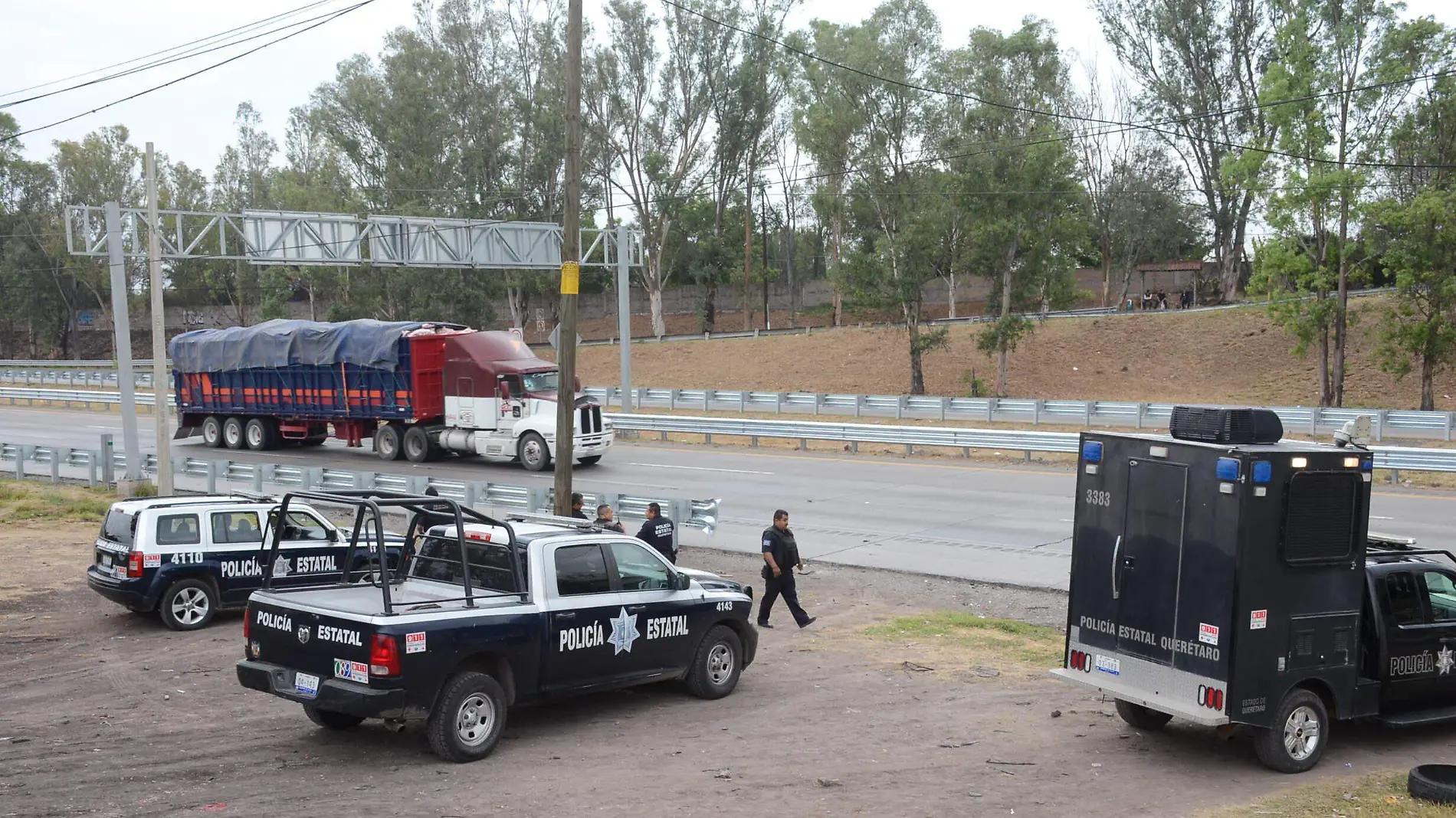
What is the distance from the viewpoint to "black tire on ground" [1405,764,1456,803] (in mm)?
7344

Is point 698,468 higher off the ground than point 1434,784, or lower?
lower

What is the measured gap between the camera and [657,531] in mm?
13984

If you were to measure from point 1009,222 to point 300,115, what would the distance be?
6183 cm

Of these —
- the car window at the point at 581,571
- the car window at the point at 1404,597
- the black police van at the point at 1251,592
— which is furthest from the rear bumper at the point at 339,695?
the car window at the point at 1404,597

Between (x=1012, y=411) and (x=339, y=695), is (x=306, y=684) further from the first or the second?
(x=1012, y=411)

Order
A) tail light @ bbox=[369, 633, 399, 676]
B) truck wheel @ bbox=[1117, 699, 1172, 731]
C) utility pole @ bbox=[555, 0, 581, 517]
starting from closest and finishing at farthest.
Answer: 1. tail light @ bbox=[369, 633, 399, 676]
2. truck wheel @ bbox=[1117, 699, 1172, 731]
3. utility pole @ bbox=[555, 0, 581, 517]

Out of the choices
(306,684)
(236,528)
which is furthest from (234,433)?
(306,684)

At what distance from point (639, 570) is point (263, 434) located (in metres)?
27.6

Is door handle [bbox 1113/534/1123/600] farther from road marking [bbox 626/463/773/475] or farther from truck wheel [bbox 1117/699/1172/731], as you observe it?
road marking [bbox 626/463/773/475]

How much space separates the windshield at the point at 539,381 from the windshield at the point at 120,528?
15.8 meters

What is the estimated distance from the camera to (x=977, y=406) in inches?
1435

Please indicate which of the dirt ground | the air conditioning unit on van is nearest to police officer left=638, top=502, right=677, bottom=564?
the dirt ground

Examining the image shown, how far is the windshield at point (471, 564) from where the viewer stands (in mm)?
9141

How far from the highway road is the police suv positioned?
21.0ft
